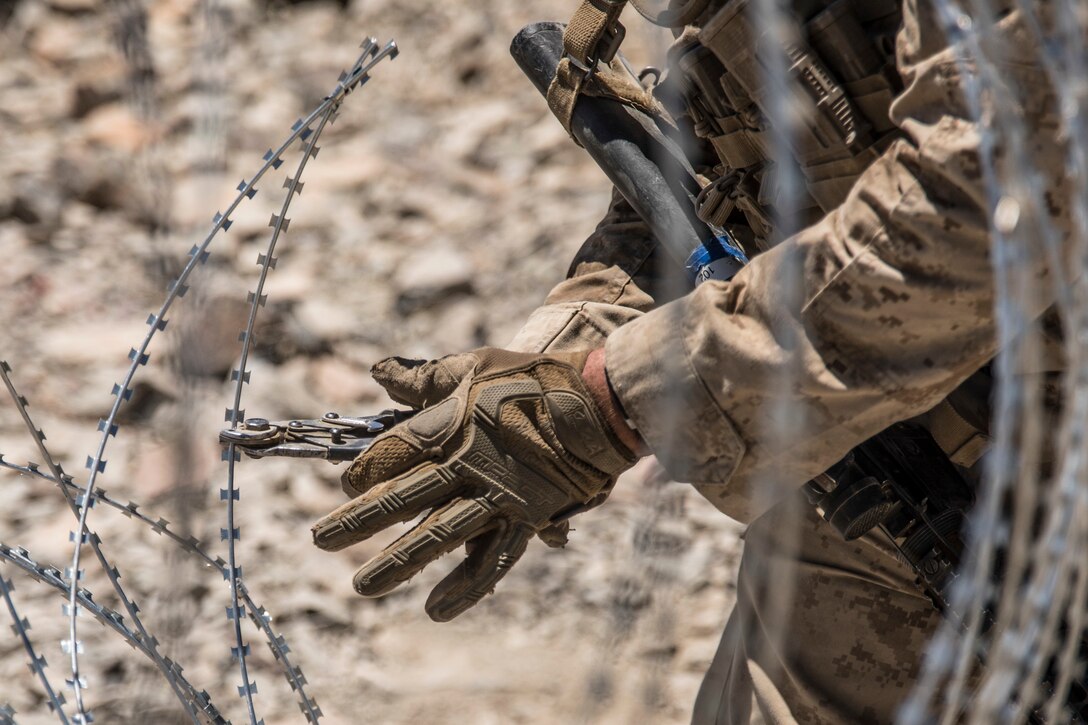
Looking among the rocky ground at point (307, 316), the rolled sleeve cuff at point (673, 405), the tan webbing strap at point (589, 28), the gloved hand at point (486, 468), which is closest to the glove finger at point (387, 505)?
the gloved hand at point (486, 468)

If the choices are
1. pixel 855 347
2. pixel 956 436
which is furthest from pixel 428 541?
pixel 956 436

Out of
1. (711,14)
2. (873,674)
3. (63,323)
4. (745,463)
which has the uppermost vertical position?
(63,323)

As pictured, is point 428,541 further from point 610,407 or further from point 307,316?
point 307,316

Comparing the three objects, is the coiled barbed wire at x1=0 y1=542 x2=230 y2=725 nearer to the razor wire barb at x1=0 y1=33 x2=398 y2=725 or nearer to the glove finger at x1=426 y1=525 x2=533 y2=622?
the razor wire barb at x1=0 y1=33 x2=398 y2=725

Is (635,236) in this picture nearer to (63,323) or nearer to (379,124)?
(63,323)

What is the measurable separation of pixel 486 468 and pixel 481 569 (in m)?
0.15

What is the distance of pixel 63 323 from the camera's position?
4.31m

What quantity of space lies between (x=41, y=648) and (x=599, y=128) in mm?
2143

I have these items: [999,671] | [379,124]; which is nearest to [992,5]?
[999,671]

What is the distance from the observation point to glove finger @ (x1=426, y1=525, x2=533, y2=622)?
157cm

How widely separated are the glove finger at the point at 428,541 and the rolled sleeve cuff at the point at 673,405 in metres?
0.22

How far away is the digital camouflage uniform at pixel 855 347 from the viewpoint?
1.22m

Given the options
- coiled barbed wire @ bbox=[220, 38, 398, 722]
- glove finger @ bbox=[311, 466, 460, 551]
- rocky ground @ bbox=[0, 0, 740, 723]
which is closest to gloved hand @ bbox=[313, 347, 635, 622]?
glove finger @ bbox=[311, 466, 460, 551]

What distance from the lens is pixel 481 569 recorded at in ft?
5.23
